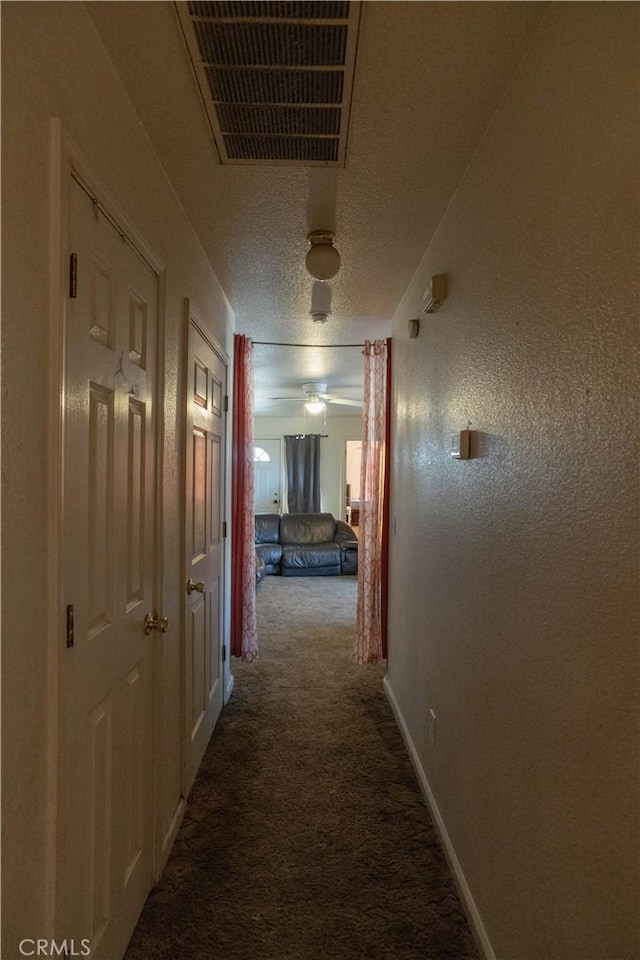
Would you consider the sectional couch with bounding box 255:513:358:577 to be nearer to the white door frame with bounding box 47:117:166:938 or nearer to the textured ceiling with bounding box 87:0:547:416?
the textured ceiling with bounding box 87:0:547:416

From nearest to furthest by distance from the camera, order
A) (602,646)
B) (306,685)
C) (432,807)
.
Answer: (602,646)
(432,807)
(306,685)

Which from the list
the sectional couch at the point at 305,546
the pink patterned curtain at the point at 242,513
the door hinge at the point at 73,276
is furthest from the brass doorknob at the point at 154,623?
the sectional couch at the point at 305,546

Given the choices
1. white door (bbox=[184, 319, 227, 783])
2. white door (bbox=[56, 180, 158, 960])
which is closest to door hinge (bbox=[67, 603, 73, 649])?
white door (bbox=[56, 180, 158, 960])

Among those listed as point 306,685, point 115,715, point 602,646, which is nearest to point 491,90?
point 602,646

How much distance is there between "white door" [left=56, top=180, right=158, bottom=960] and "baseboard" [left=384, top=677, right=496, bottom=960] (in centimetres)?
99

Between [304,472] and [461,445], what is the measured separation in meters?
7.31

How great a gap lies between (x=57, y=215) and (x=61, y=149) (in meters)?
0.13

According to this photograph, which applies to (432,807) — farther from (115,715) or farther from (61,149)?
(61,149)

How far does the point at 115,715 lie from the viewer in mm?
1323

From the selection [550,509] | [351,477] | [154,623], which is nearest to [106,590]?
[154,623]

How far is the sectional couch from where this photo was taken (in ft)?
22.1

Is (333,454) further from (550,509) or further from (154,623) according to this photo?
(550,509)

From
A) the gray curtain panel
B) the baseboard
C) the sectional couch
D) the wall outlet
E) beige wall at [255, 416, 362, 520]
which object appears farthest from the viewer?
beige wall at [255, 416, 362, 520]

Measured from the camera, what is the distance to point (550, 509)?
3.37 feet
